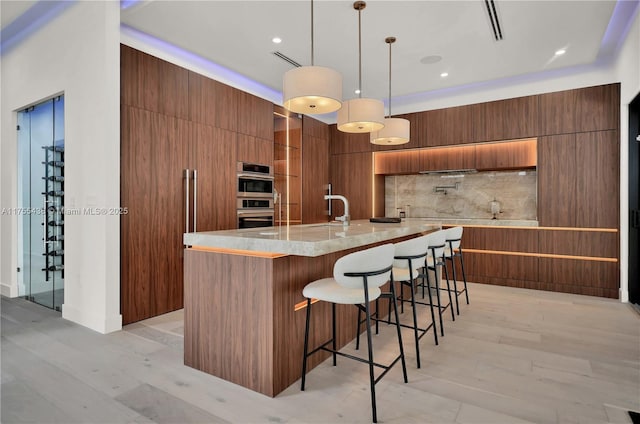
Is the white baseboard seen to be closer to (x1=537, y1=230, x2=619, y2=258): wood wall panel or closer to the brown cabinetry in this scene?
the brown cabinetry

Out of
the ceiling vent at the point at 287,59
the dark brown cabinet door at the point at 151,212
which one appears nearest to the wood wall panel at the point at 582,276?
the ceiling vent at the point at 287,59

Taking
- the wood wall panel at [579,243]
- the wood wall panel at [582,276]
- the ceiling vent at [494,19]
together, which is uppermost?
the ceiling vent at [494,19]

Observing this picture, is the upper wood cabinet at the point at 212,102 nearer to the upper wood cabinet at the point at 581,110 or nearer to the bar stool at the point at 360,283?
the bar stool at the point at 360,283

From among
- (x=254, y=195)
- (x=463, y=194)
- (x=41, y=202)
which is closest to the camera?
(x=41, y=202)

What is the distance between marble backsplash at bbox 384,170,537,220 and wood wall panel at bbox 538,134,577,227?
57cm

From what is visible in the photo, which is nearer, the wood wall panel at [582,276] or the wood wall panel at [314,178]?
the wood wall panel at [582,276]

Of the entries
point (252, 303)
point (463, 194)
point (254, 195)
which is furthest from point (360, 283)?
point (463, 194)

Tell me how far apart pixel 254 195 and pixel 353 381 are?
10.3 feet

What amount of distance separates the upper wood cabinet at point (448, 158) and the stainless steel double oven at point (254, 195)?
2.62 metres

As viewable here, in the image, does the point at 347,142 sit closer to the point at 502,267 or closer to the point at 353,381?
the point at 502,267

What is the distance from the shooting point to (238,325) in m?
2.21

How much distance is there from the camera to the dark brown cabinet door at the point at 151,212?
3.40 meters

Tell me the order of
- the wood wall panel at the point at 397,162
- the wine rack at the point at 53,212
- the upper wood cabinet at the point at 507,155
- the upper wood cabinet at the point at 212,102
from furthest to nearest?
1. the wood wall panel at the point at 397,162
2. the upper wood cabinet at the point at 507,155
3. the upper wood cabinet at the point at 212,102
4. the wine rack at the point at 53,212

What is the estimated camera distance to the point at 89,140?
3.30m
